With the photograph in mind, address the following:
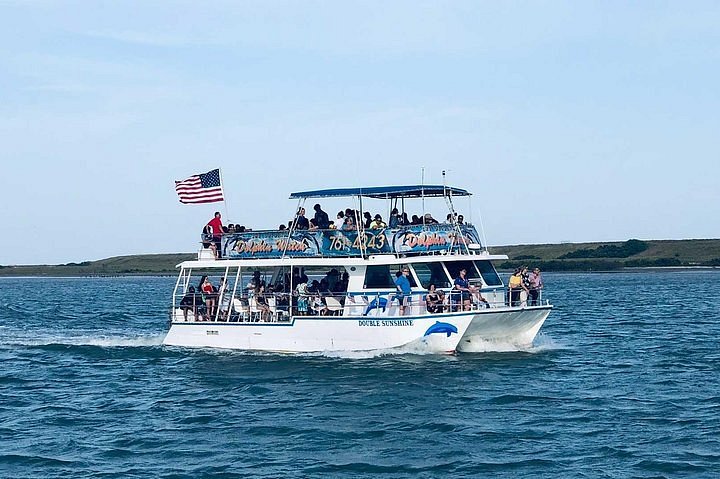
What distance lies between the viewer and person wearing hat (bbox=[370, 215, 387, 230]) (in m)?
30.8

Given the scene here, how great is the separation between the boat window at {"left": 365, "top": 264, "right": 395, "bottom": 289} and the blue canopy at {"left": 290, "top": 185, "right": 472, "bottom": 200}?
2265 mm

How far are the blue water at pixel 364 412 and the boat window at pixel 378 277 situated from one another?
232cm

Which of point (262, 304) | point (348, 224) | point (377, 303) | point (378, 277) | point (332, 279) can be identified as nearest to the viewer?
point (377, 303)

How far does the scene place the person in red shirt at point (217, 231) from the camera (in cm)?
3378

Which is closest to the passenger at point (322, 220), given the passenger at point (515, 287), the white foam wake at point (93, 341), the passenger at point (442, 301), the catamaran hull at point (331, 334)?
the catamaran hull at point (331, 334)

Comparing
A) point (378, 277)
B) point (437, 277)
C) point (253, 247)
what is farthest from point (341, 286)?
point (253, 247)

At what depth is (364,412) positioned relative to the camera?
22531 mm

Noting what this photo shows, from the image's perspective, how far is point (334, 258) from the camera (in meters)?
31.0

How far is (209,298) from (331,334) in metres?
5.37

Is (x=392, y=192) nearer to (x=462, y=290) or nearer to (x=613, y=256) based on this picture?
(x=462, y=290)

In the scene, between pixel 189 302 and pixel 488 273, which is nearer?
pixel 488 273

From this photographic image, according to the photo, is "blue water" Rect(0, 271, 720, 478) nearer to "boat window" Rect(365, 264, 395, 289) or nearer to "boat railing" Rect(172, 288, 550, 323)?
"boat railing" Rect(172, 288, 550, 323)

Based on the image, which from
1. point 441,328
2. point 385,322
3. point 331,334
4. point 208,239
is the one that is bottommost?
point 331,334

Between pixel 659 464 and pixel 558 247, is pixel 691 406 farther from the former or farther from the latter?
pixel 558 247
